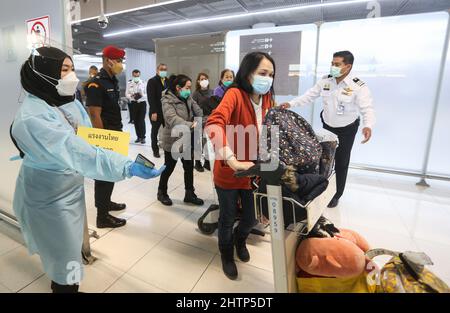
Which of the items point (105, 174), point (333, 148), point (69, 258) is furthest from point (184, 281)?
point (333, 148)

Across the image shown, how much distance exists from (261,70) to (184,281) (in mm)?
1349

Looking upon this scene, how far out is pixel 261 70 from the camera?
1370 mm

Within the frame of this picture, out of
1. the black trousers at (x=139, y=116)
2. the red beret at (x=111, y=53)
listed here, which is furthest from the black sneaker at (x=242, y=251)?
the black trousers at (x=139, y=116)

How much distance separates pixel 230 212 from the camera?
63.3 inches

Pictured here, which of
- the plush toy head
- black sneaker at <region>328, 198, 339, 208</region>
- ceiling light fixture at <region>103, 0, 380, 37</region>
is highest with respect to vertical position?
ceiling light fixture at <region>103, 0, 380, 37</region>

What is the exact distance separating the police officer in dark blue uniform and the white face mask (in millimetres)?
850

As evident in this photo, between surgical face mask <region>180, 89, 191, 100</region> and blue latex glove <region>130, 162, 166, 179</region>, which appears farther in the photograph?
surgical face mask <region>180, 89, 191, 100</region>

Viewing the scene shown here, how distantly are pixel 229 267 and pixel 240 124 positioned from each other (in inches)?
37.0

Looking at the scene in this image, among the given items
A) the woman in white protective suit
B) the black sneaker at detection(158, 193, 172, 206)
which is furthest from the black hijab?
the black sneaker at detection(158, 193, 172, 206)

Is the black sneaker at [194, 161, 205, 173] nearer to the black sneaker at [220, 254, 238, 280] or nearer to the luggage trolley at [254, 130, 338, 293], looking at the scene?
the black sneaker at [220, 254, 238, 280]

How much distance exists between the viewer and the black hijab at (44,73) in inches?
42.6

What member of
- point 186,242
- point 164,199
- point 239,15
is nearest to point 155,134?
point 164,199

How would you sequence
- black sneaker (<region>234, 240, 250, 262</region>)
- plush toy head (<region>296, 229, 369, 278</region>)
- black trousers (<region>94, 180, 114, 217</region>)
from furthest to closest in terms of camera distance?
black trousers (<region>94, 180, 114, 217</region>), black sneaker (<region>234, 240, 250, 262</region>), plush toy head (<region>296, 229, 369, 278</region>)

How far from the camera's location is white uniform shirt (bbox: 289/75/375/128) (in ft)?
8.47
